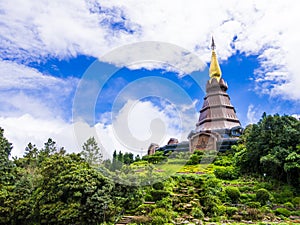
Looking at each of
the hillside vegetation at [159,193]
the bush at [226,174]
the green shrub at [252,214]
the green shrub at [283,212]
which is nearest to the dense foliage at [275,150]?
the hillside vegetation at [159,193]

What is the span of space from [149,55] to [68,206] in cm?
798

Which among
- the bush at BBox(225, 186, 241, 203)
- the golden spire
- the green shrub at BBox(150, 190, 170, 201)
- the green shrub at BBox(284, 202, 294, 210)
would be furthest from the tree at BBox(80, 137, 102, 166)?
the golden spire

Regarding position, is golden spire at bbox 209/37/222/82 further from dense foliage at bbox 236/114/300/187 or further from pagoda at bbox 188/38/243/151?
dense foliage at bbox 236/114/300/187

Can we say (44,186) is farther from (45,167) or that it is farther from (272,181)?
(272,181)

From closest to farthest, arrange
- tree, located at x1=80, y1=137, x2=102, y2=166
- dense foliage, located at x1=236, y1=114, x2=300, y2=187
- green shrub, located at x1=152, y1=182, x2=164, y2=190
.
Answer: green shrub, located at x1=152, y1=182, x2=164, y2=190
dense foliage, located at x1=236, y1=114, x2=300, y2=187
tree, located at x1=80, y1=137, x2=102, y2=166

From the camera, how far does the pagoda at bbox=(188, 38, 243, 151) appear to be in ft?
113

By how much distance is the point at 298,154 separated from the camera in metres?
17.4

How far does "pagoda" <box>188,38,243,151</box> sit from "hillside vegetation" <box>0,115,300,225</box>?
13133 millimetres

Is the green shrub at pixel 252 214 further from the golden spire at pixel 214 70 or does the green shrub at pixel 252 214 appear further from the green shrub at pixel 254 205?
the golden spire at pixel 214 70

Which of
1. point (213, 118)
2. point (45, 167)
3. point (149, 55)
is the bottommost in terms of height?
point (45, 167)

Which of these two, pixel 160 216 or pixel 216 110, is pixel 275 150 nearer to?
pixel 160 216

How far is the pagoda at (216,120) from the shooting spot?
3450 cm

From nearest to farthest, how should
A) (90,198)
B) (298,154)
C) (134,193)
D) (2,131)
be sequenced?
(90,198) → (134,193) → (298,154) → (2,131)

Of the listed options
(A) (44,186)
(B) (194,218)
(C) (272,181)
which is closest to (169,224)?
(B) (194,218)
